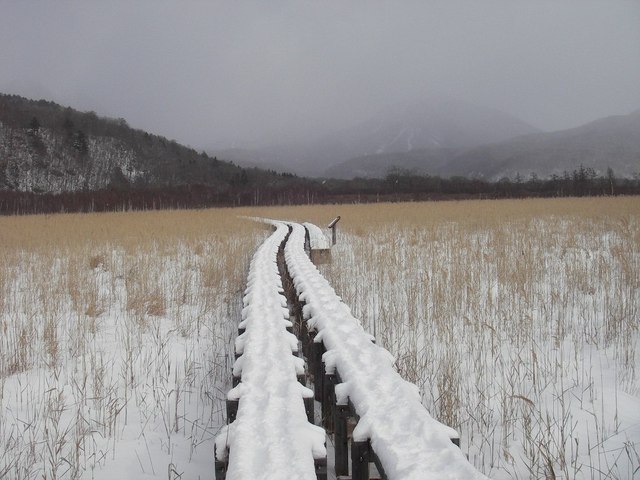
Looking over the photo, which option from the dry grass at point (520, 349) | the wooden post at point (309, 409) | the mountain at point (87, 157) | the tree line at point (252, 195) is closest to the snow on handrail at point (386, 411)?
the wooden post at point (309, 409)

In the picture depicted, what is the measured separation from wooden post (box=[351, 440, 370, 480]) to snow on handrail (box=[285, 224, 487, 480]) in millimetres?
33

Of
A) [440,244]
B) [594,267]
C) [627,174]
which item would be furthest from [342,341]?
[627,174]

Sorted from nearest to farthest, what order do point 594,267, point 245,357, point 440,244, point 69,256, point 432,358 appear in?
point 245,357
point 432,358
point 594,267
point 69,256
point 440,244

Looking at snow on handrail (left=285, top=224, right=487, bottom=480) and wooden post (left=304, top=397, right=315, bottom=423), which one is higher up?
snow on handrail (left=285, top=224, right=487, bottom=480)

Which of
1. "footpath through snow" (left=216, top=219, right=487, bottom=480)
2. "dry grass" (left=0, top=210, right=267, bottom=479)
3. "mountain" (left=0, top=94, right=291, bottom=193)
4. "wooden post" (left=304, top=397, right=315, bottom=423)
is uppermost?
"mountain" (left=0, top=94, right=291, bottom=193)

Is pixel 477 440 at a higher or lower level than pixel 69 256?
lower

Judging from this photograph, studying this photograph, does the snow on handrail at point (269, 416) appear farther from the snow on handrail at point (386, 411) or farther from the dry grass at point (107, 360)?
the dry grass at point (107, 360)

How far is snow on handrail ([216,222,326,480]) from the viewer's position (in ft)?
5.73

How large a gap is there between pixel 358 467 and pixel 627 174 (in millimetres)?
210052

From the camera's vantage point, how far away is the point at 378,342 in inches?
165

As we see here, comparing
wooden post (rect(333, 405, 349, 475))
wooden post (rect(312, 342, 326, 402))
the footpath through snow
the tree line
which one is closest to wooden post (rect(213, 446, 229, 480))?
the footpath through snow

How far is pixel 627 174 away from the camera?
16962 centimetres

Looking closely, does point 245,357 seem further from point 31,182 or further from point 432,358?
point 31,182

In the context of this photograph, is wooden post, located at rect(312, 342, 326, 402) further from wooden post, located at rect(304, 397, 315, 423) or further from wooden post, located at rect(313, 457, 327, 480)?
wooden post, located at rect(313, 457, 327, 480)
